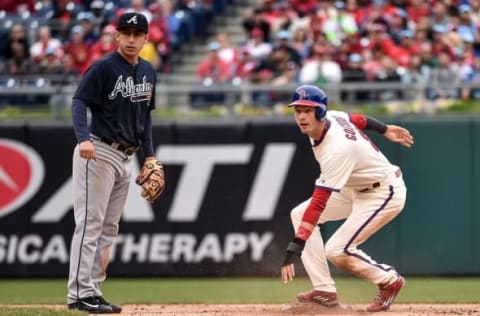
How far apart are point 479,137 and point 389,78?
1743mm

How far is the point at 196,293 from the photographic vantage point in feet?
35.4

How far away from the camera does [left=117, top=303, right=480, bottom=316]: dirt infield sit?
862 centimetres

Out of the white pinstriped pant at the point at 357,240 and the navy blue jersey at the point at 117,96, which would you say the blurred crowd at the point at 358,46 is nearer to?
the white pinstriped pant at the point at 357,240

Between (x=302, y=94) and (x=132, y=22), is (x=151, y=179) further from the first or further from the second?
(x=302, y=94)

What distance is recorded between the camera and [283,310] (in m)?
8.81

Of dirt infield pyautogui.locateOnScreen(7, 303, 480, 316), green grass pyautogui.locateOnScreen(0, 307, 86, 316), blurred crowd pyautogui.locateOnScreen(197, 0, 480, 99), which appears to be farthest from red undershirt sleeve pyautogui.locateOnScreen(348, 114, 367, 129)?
blurred crowd pyautogui.locateOnScreen(197, 0, 480, 99)

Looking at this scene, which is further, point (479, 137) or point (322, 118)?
point (479, 137)

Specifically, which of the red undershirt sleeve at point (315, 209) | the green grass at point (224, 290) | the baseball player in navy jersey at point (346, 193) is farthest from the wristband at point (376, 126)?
the green grass at point (224, 290)

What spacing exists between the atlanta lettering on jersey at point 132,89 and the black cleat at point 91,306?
4.76 feet

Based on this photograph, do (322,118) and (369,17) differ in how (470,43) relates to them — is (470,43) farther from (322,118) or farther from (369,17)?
(322,118)

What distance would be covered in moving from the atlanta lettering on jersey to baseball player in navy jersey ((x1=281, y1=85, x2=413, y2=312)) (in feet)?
3.46

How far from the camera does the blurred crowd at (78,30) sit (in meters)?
14.9

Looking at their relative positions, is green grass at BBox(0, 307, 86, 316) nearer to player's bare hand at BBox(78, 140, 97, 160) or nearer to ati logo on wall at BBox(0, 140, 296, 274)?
player's bare hand at BBox(78, 140, 97, 160)

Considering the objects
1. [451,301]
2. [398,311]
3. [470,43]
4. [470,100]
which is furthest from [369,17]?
[398,311]
